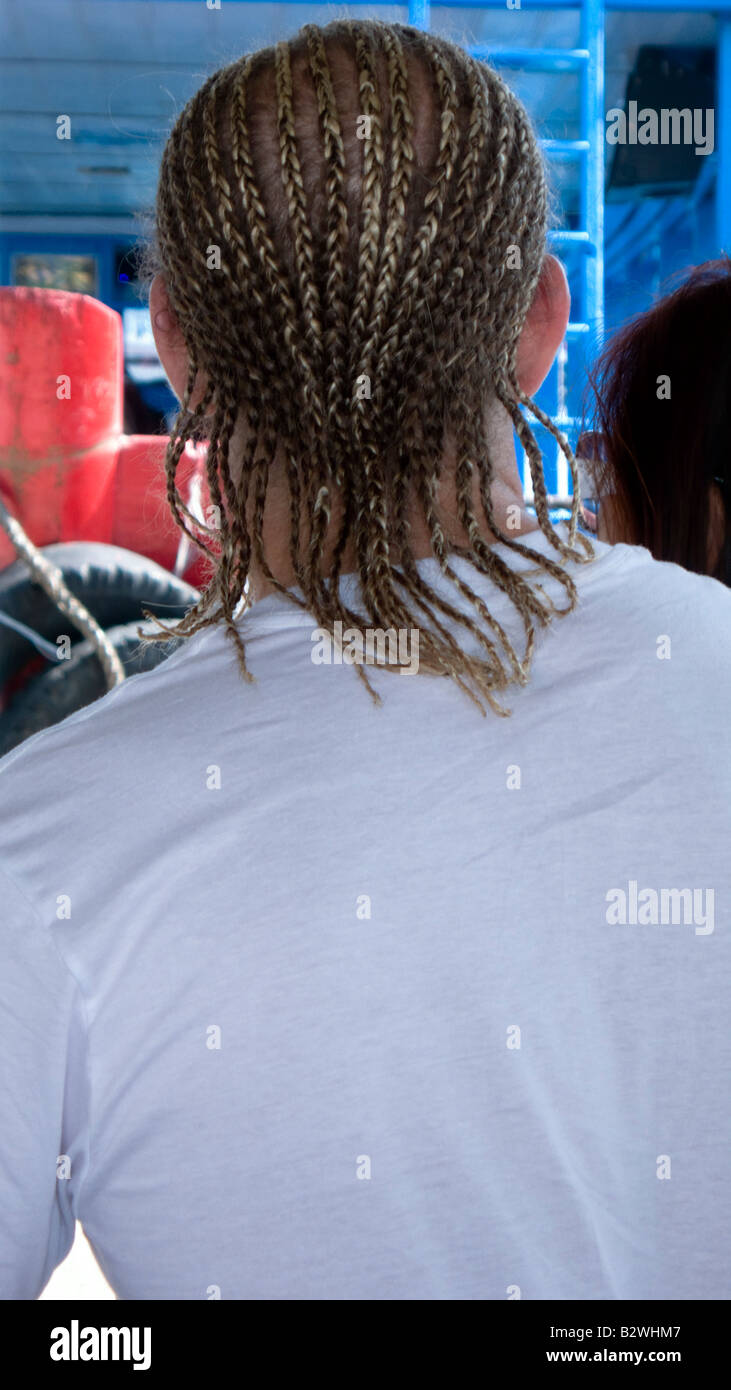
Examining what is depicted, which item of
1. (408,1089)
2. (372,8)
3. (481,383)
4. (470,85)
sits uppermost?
(372,8)

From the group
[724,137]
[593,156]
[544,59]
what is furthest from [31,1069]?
[724,137]

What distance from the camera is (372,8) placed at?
3961 mm

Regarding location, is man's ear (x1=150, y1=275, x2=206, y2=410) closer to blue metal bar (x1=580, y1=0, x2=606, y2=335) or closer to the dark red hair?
the dark red hair

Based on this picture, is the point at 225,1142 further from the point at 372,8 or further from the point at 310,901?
the point at 372,8

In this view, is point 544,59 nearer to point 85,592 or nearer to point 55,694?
point 85,592

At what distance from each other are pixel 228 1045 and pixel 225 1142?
4cm

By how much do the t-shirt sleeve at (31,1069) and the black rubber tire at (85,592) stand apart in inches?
90.0

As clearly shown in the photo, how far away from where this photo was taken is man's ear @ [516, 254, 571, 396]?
2.36ft

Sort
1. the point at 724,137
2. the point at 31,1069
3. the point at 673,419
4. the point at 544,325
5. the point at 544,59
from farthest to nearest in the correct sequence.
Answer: the point at 724,137 → the point at 544,59 → the point at 673,419 → the point at 544,325 → the point at 31,1069

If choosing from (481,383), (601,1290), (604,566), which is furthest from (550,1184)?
(481,383)

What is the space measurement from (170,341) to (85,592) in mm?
2226

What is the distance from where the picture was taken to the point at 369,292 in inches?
24.7

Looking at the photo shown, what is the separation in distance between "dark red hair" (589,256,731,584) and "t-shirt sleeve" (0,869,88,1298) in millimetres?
904

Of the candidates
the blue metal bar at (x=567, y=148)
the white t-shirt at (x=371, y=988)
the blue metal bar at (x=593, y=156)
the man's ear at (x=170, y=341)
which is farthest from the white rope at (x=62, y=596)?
the white t-shirt at (x=371, y=988)
